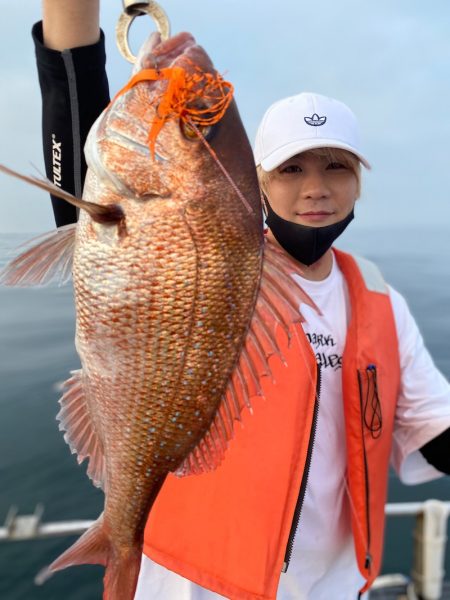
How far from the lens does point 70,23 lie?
1433 mm

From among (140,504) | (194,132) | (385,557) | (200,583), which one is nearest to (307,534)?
(200,583)

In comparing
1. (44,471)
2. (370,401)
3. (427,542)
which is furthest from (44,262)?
(44,471)

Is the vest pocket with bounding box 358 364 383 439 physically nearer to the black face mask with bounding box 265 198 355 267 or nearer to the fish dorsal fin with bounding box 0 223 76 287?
the black face mask with bounding box 265 198 355 267

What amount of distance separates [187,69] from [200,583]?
187cm

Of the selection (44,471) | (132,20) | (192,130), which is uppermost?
(132,20)

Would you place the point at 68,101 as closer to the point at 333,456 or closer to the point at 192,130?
the point at 192,130

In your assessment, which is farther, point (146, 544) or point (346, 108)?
point (346, 108)

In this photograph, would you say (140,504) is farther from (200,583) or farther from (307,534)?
(307,534)

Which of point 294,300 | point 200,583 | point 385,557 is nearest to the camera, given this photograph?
point 294,300

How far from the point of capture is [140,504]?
1.34 m

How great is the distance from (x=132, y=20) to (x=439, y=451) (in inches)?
89.0

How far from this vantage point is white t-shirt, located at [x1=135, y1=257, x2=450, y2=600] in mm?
1997

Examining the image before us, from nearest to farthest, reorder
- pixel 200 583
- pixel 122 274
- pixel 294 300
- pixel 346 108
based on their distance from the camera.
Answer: pixel 122 274, pixel 294 300, pixel 200 583, pixel 346 108

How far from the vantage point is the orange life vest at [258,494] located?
181cm
